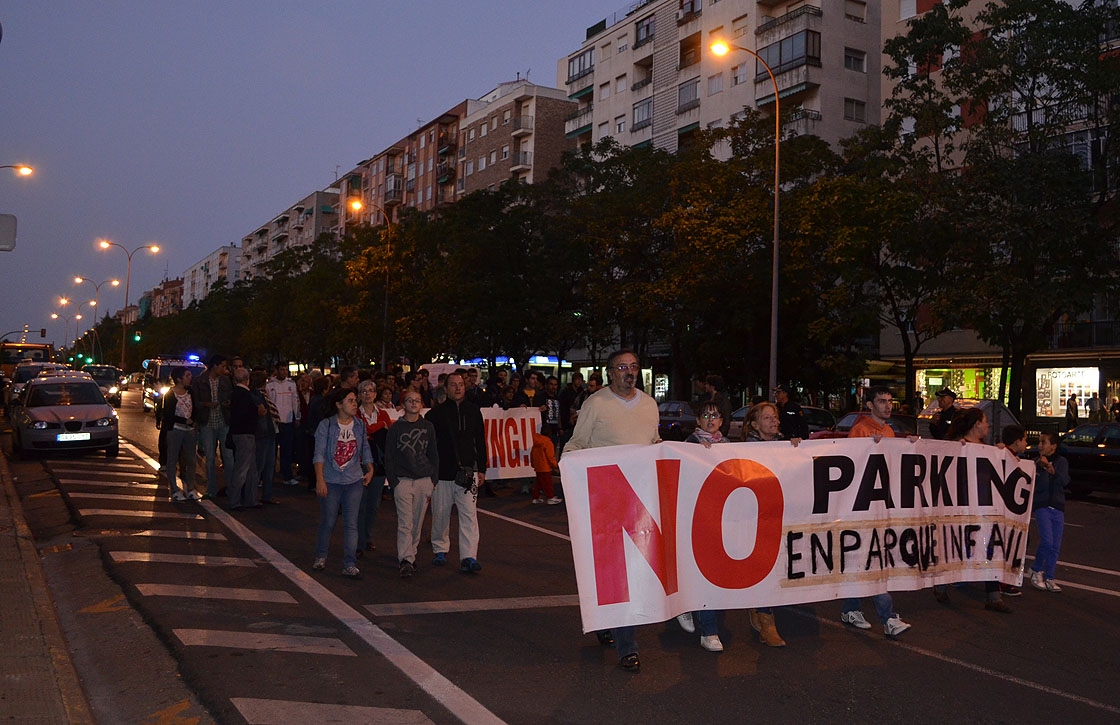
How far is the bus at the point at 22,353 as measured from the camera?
47.4m

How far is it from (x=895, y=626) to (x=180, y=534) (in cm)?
736

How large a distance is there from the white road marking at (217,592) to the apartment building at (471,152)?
52146 mm

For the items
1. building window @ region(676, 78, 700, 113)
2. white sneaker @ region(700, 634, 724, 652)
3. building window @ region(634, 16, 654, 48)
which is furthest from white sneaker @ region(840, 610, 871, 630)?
building window @ region(634, 16, 654, 48)

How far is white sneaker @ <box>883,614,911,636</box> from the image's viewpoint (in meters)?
7.19

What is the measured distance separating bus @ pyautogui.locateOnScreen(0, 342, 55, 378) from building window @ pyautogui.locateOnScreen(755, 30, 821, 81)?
3590 centimetres

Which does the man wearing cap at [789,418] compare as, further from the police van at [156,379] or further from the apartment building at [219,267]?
the apartment building at [219,267]

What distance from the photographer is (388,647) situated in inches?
263

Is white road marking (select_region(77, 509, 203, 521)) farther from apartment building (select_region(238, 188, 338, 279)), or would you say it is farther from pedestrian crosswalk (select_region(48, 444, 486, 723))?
apartment building (select_region(238, 188, 338, 279))

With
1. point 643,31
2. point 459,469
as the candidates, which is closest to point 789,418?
point 459,469

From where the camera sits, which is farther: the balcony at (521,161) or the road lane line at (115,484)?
the balcony at (521,161)

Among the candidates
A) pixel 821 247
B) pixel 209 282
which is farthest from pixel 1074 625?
pixel 209 282

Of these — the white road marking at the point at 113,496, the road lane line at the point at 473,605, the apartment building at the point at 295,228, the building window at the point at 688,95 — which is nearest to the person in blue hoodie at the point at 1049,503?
the road lane line at the point at 473,605

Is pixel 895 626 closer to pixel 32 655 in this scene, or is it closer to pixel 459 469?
pixel 459 469

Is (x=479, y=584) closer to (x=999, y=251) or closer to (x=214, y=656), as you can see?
(x=214, y=656)
